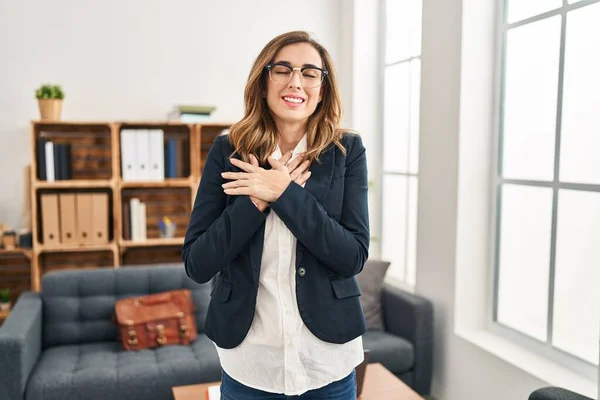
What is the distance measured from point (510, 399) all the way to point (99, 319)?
2201 millimetres

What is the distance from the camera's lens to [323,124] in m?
1.46

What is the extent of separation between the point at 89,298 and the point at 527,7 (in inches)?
109

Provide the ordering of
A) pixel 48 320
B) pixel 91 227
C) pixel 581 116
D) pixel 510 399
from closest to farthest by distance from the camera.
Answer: pixel 581 116 → pixel 510 399 → pixel 48 320 → pixel 91 227

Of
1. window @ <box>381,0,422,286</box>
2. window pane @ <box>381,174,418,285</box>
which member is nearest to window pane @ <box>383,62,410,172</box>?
window @ <box>381,0,422,286</box>

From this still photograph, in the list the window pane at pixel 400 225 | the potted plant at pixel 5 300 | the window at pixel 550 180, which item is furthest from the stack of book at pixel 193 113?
the window at pixel 550 180

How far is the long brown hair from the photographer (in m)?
→ 1.41

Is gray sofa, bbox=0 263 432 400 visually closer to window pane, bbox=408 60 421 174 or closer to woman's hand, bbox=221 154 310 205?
window pane, bbox=408 60 421 174

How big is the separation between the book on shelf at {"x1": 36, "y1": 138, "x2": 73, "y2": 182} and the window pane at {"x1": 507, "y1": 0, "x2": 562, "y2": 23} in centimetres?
284

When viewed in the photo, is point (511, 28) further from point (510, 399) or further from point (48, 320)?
point (48, 320)

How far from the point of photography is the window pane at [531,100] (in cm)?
261

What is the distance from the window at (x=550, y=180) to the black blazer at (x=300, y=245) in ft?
4.74

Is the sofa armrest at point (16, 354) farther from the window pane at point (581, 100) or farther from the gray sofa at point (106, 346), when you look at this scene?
the window pane at point (581, 100)

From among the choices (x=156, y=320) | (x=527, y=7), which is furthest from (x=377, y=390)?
(x=527, y=7)

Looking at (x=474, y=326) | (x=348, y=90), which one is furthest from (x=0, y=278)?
(x=474, y=326)
